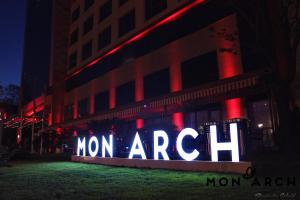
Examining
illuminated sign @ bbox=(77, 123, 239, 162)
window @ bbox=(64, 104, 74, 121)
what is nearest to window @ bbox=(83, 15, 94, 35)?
window @ bbox=(64, 104, 74, 121)

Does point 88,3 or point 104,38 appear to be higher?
point 88,3

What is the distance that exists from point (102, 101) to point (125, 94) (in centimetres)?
424

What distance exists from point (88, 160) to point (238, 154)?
9.66 metres

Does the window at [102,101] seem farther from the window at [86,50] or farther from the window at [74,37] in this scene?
the window at [74,37]

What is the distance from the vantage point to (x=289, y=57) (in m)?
9.86

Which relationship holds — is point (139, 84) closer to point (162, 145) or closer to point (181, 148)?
point (162, 145)

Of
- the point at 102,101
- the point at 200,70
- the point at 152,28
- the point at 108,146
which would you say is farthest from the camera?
the point at 102,101

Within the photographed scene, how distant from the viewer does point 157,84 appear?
2181 centimetres

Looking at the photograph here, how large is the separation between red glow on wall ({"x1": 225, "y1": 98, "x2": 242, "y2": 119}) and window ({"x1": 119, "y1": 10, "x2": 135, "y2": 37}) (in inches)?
509

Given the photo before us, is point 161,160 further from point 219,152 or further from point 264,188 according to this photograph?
point 264,188

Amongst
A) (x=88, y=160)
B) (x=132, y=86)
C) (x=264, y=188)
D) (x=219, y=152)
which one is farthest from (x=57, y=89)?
(x=264, y=188)

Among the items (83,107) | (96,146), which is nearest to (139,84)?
(96,146)

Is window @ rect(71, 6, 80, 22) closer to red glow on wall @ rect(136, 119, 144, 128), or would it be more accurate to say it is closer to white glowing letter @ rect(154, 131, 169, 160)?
red glow on wall @ rect(136, 119, 144, 128)

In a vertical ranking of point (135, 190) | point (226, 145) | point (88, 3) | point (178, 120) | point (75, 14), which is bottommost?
point (135, 190)
